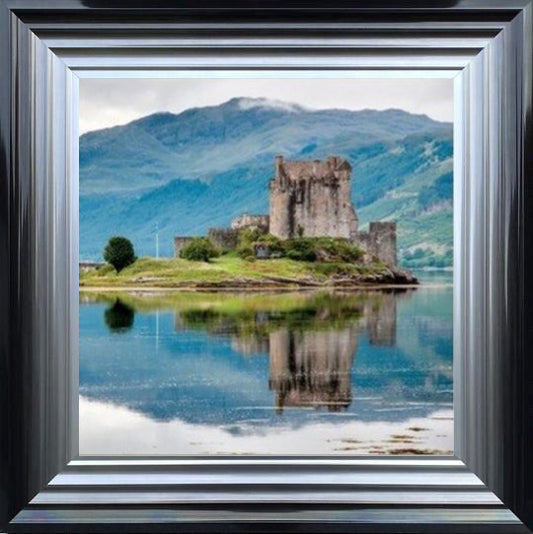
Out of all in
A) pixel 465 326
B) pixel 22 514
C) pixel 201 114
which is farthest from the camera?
pixel 201 114

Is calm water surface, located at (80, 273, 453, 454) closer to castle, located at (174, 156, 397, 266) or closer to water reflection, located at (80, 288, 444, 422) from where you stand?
water reflection, located at (80, 288, 444, 422)

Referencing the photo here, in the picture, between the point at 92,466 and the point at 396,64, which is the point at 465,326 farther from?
the point at 92,466

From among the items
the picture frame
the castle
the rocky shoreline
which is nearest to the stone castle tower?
the castle

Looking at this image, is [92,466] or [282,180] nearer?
[92,466]

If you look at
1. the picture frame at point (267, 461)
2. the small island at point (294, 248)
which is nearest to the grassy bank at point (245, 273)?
the small island at point (294, 248)

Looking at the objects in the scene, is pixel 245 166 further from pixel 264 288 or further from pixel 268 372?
pixel 268 372

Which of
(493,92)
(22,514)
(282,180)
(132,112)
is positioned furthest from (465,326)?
(132,112)

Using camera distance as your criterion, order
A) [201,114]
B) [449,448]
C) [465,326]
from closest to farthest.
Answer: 1. [465,326]
2. [449,448]
3. [201,114]

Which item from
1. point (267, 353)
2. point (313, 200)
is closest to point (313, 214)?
point (313, 200)
